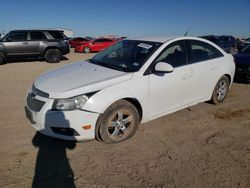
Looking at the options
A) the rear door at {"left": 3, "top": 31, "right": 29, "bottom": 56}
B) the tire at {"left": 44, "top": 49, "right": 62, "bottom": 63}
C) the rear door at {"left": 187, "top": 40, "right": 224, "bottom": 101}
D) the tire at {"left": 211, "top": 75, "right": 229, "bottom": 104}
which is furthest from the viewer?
the tire at {"left": 44, "top": 49, "right": 62, "bottom": 63}

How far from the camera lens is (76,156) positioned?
3529mm

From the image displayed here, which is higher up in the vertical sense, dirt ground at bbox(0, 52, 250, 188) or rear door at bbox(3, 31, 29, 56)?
rear door at bbox(3, 31, 29, 56)

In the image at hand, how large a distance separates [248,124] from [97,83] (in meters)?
3.08

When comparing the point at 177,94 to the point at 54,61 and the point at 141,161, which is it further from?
the point at 54,61

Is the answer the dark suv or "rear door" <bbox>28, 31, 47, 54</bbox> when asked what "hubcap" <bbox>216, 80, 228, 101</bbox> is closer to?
the dark suv

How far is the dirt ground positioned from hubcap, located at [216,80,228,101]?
2.56 feet

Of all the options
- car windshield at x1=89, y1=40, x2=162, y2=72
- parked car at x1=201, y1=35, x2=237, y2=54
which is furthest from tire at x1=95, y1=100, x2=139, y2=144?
parked car at x1=201, y1=35, x2=237, y2=54

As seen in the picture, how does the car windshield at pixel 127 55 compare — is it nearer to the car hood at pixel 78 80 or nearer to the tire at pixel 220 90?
the car hood at pixel 78 80

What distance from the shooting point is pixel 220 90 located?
18.6 ft

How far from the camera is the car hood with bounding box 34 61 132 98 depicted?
11.5 ft

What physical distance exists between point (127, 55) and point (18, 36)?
10690 millimetres

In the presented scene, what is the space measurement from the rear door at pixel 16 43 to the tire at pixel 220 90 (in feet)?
35.9

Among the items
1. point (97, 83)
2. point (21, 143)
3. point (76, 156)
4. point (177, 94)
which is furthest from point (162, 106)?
point (21, 143)

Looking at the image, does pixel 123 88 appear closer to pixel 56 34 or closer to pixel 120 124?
pixel 120 124
